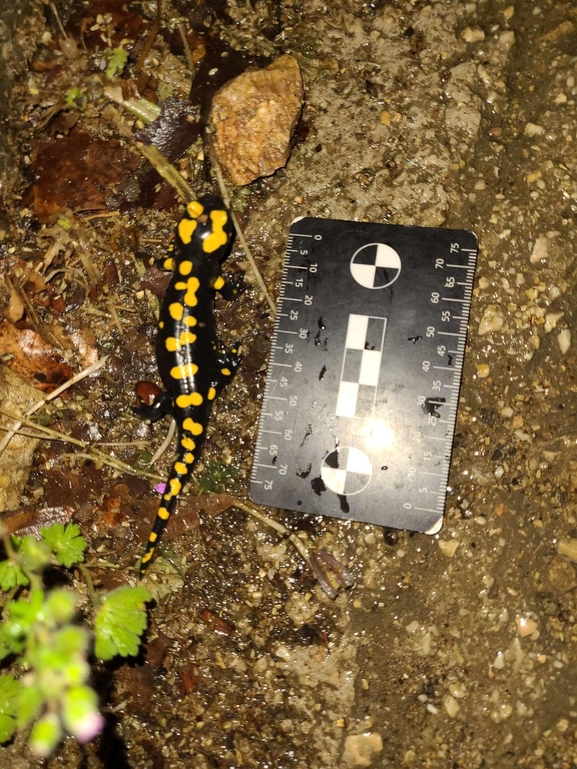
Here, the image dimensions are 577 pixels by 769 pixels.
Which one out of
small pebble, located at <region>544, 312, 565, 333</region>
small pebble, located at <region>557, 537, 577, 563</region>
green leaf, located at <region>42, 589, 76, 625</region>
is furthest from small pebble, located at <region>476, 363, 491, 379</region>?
green leaf, located at <region>42, 589, 76, 625</region>

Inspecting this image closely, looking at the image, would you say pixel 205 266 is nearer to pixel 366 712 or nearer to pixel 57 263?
pixel 57 263

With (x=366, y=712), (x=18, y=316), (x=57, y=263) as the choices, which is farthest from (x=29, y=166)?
(x=366, y=712)

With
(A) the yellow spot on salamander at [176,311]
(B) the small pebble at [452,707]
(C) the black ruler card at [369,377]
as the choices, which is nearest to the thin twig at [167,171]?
(A) the yellow spot on salamander at [176,311]

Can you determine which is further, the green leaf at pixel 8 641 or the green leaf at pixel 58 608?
the green leaf at pixel 8 641

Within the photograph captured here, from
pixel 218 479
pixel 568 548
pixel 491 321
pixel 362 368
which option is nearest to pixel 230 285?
pixel 362 368

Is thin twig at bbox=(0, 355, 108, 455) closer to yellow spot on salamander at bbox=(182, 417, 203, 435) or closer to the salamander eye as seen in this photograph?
the salamander eye

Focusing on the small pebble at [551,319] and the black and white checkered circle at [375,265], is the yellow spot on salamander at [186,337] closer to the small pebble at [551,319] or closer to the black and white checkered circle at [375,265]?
the black and white checkered circle at [375,265]
